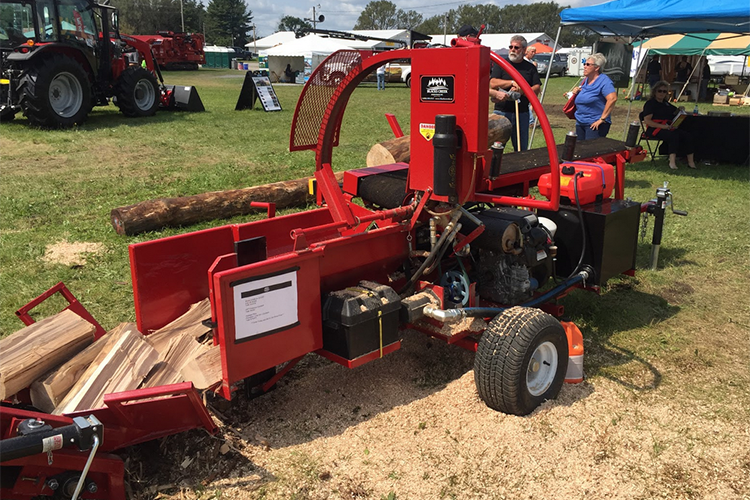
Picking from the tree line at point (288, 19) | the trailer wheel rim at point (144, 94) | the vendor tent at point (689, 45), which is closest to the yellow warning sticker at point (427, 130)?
the trailer wheel rim at point (144, 94)

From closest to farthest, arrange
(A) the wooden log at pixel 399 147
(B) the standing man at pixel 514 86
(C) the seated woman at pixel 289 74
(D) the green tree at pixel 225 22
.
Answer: (A) the wooden log at pixel 399 147 → (B) the standing man at pixel 514 86 → (C) the seated woman at pixel 289 74 → (D) the green tree at pixel 225 22

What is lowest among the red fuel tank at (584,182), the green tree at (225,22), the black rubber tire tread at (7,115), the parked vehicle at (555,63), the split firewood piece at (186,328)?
the split firewood piece at (186,328)

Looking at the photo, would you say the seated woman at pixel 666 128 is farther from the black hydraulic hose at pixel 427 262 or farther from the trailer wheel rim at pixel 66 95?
the trailer wheel rim at pixel 66 95

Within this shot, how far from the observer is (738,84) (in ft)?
79.0

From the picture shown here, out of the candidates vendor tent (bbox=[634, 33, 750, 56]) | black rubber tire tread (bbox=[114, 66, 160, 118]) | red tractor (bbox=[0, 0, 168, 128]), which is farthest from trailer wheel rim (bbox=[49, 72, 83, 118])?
vendor tent (bbox=[634, 33, 750, 56])

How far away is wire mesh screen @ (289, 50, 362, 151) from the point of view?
12.4 feet

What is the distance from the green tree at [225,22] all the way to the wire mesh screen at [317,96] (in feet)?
305

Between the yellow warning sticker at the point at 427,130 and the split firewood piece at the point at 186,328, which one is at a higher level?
the yellow warning sticker at the point at 427,130

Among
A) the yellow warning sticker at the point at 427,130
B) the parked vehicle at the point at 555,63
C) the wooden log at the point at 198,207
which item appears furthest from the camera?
the parked vehicle at the point at 555,63

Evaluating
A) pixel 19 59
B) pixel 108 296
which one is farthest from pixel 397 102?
pixel 108 296

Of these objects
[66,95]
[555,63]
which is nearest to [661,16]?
[66,95]

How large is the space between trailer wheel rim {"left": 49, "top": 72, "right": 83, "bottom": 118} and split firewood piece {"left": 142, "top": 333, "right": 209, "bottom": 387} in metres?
11.4

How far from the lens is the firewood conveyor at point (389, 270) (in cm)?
276

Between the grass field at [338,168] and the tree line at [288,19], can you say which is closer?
the grass field at [338,168]
